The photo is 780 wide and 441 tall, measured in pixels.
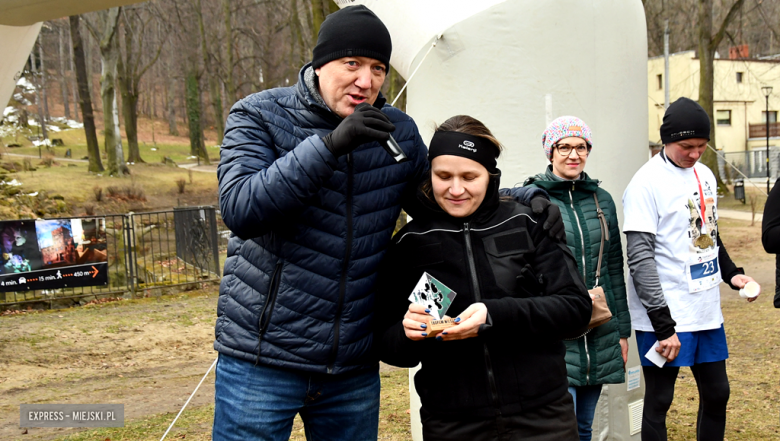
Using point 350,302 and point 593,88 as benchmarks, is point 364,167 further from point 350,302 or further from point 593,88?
point 593,88

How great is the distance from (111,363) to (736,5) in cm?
2002

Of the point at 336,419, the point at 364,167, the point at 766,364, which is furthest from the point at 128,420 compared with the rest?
the point at 766,364

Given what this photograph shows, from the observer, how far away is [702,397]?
3.42 meters

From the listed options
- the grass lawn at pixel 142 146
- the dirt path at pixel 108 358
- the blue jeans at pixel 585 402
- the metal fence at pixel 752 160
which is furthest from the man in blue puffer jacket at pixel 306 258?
the metal fence at pixel 752 160

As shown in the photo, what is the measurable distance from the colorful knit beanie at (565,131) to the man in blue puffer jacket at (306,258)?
1400 mm

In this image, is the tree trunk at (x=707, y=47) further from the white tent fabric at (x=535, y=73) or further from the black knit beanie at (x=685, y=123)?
the black knit beanie at (x=685, y=123)

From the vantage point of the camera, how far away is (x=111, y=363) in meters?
7.55

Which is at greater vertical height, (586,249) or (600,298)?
(586,249)

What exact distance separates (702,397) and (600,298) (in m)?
0.92

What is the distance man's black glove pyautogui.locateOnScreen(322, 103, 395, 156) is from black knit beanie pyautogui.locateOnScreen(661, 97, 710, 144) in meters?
2.05

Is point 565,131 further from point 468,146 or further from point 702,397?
point 702,397

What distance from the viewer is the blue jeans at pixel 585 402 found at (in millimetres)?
3281

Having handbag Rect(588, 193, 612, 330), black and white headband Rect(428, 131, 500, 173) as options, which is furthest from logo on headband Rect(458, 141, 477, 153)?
handbag Rect(588, 193, 612, 330)

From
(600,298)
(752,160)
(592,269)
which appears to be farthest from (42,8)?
(752,160)
